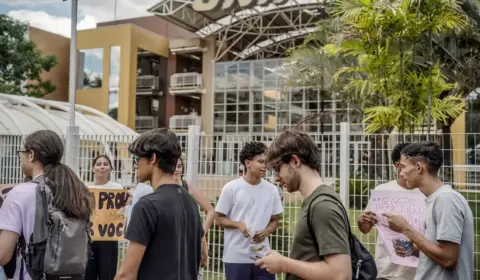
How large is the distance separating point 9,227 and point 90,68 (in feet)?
93.8

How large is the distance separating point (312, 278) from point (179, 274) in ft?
2.77

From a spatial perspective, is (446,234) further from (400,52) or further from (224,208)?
(400,52)

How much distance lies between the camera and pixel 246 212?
4824mm

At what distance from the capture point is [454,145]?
19.0 feet

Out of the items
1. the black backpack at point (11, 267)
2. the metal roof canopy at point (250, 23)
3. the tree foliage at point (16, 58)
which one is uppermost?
the metal roof canopy at point (250, 23)

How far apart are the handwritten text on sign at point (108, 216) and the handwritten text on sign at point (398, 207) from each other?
2.63 metres

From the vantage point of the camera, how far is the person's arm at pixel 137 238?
250 cm

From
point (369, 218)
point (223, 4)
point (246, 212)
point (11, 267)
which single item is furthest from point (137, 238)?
point (223, 4)

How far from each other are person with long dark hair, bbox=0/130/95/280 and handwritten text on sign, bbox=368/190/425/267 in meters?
2.15

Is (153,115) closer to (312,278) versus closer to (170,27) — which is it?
(170,27)

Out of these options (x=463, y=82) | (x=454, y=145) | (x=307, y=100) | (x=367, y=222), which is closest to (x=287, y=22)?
(x=307, y=100)

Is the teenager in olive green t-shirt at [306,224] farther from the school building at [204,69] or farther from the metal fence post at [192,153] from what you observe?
the school building at [204,69]

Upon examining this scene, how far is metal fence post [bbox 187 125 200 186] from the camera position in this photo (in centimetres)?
668

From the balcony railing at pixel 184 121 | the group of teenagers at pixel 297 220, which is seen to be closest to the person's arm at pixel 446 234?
the group of teenagers at pixel 297 220
